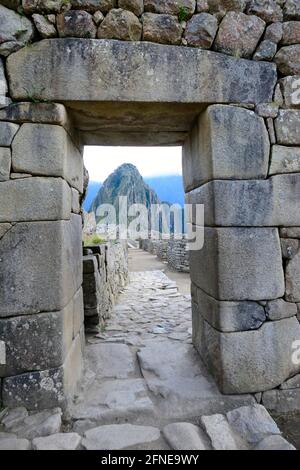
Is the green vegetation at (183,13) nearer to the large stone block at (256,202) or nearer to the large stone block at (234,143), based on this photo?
the large stone block at (234,143)

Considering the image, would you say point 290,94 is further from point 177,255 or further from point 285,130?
point 177,255

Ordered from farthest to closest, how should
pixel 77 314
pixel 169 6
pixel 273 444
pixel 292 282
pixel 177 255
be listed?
pixel 177 255 < pixel 77 314 < pixel 292 282 < pixel 169 6 < pixel 273 444

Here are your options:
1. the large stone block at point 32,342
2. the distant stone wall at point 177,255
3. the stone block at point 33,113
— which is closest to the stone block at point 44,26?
the stone block at point 33,113

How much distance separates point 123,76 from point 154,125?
61 centimetres

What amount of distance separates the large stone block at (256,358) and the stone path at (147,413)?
0.39 feet

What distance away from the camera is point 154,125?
269 centimetres

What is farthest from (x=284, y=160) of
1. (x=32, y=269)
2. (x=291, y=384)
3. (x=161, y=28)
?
(x=32, y=269)

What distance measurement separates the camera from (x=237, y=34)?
89.7 inches

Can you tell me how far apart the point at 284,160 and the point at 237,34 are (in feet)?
3.61

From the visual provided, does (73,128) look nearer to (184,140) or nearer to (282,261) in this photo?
(184,140)

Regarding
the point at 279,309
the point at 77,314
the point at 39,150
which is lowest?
the point at 77,314

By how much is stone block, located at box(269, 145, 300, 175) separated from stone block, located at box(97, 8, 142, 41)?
4.82 ft

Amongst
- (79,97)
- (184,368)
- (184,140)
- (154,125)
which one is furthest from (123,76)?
(184,368)

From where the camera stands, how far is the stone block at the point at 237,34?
2271 millimetres
